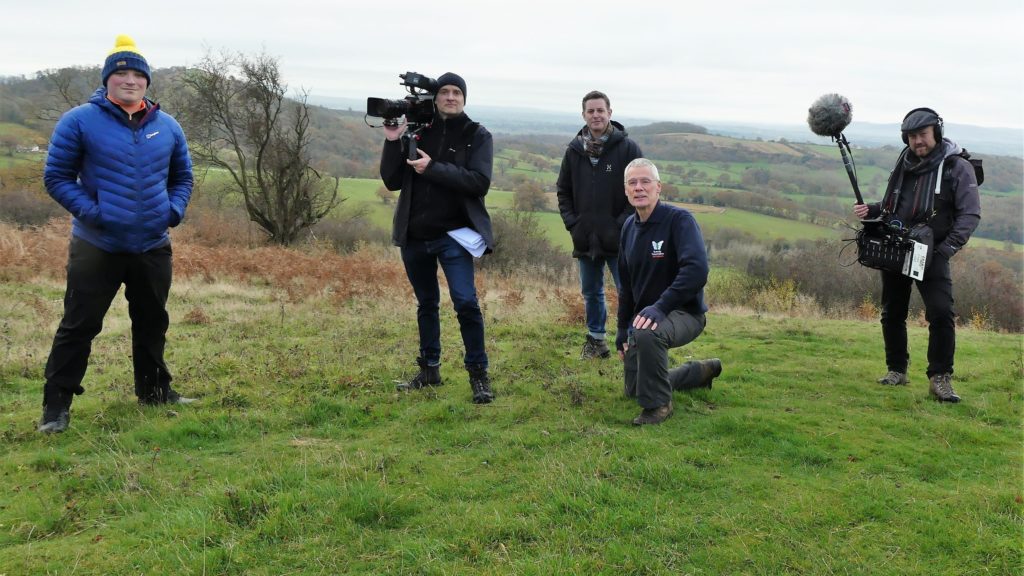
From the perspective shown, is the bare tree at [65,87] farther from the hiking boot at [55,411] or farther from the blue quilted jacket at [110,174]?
the hiking boot at [55,411]

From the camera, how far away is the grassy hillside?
3.02 m

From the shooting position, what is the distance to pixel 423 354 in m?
5.72

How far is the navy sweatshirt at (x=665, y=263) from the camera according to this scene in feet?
15.5

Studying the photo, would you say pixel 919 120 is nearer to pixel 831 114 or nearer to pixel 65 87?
pixel 831 114

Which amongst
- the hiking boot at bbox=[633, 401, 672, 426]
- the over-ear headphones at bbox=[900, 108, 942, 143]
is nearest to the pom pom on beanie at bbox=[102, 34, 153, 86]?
the hiking boot at bbox=[633, 401, 672, 426]

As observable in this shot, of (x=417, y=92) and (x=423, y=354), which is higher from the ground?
(x=417, y=92)

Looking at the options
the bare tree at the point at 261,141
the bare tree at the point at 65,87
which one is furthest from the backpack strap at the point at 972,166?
the bare tree at the point at 65,87

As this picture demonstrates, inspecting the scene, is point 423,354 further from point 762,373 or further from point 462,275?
point 762,373


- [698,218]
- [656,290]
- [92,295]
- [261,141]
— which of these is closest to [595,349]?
[656,290]

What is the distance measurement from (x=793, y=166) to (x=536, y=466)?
5794 cm

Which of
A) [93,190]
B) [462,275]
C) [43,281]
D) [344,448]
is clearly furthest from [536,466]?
[43,281]

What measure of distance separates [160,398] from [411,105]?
9.80ft

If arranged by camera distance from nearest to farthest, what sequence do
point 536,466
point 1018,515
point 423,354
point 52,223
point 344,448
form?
point 1018,515 < point 536,466 < point 344,448 < point 423,354 < point 52,223

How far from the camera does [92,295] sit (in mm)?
4535
